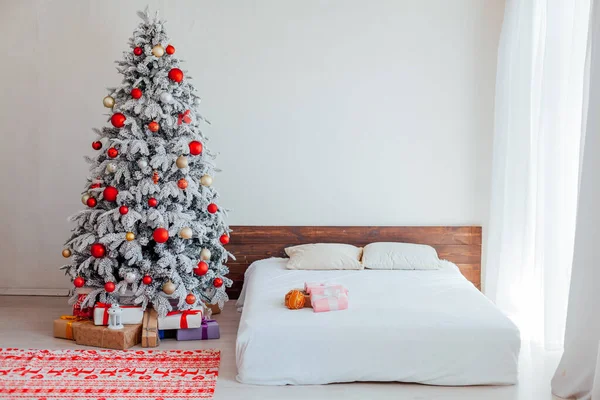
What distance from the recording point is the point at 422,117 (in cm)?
505

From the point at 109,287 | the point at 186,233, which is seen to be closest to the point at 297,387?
the point at 186,233

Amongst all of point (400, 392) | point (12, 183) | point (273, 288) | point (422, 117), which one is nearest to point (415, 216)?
point (422, 117)

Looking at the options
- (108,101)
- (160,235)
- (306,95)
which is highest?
(306,95)

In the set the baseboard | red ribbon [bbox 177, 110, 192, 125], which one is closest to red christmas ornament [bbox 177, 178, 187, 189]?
red ribbon [bbox 177, 110, 192, 125]

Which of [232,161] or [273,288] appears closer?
[273,288]

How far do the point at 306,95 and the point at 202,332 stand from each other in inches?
82.3

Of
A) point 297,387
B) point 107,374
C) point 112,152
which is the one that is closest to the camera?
point 297,387

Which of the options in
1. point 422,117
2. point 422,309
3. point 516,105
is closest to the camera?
point 422,309

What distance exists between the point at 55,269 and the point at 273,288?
216 cm

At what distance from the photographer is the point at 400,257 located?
15.4 ft

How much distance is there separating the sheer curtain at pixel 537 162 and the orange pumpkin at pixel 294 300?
1.51 metres

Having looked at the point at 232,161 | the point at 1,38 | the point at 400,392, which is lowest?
the point at 400,392

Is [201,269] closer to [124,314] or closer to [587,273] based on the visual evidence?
[124,314]

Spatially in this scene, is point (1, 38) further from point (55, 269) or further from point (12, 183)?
point (55, 269)
